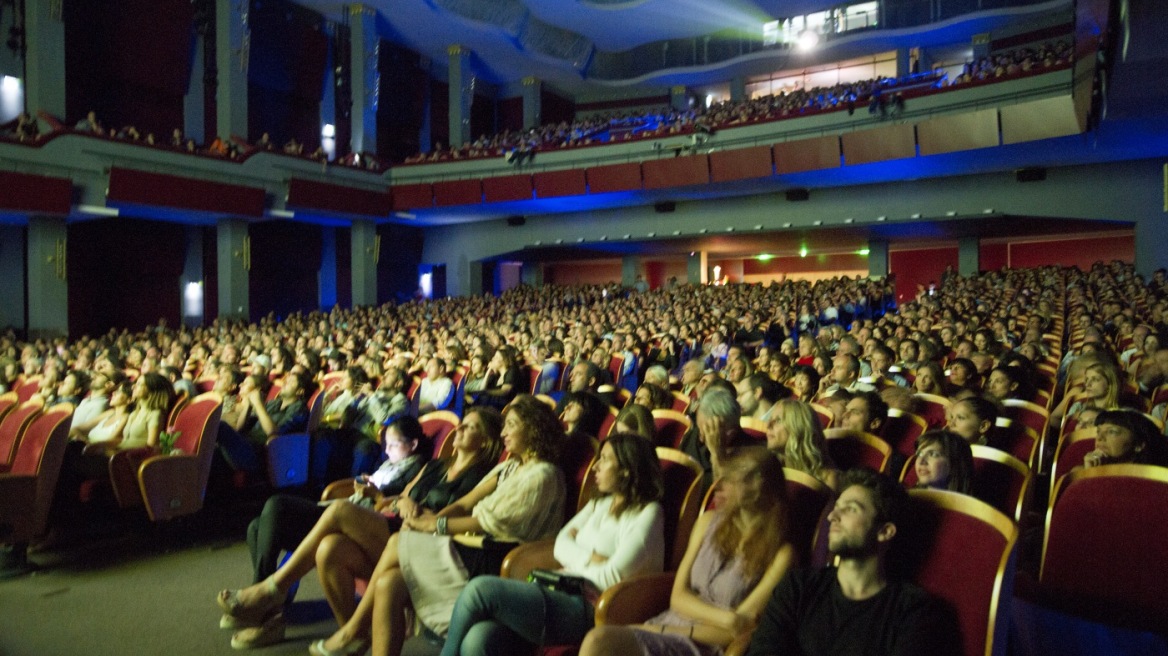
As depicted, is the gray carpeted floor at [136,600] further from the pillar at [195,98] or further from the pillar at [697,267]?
the pillar at [697,267]

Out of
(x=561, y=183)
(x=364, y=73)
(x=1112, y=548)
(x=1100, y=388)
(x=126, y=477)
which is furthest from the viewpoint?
(x=364, y=73)

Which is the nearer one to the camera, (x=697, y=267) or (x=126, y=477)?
(x=126, y=477)

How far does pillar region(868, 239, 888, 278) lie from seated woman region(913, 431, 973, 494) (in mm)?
15044

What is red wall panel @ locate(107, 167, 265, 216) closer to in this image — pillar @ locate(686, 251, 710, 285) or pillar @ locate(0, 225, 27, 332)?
pillar @ locate(0, 225, 27, 332)

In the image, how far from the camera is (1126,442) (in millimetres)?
2277

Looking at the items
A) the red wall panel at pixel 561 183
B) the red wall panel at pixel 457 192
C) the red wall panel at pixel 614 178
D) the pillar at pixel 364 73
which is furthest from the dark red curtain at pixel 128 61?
the red wall panel at pixel 614 178

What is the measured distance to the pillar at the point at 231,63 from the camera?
1429cm

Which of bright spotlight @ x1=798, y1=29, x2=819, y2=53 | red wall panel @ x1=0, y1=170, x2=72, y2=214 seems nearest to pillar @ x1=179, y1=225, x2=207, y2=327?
red wall panel @ x1=0, y1=170, x2=72, y2=214

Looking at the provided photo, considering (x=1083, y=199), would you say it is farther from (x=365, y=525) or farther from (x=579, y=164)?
(x=365, y=525)

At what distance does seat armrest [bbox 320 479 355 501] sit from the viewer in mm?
3217

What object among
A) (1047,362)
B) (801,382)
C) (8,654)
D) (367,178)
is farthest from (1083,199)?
(8,654)

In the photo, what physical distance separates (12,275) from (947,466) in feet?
48.8

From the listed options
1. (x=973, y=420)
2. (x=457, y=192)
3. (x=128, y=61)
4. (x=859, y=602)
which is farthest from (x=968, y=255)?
(x=128, y=61)

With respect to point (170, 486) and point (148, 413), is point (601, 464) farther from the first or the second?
point (148, 413)
